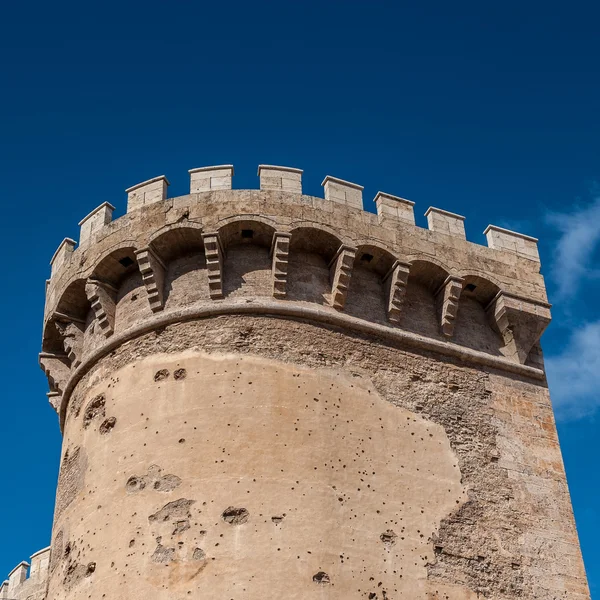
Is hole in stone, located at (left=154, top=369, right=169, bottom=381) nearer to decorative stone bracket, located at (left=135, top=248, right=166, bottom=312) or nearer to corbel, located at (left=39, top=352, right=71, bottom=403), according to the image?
decorative stone bracket, located at (left=135, top=248, right=166, bottom=312)

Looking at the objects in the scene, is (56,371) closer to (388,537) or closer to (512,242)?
(388,537)

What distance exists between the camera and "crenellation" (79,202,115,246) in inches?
517

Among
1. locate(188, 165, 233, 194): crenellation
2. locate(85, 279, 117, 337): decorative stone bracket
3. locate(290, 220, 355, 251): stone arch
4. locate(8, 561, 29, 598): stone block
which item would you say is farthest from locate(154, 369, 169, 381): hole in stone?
locate(8, 561, 29, 598): stone block

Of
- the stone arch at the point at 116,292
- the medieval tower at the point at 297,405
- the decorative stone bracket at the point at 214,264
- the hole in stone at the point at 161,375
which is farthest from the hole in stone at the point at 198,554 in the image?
the stone arch at the point at 116,292

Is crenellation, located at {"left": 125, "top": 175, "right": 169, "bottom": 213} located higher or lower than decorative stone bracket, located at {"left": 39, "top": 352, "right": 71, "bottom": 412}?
higher

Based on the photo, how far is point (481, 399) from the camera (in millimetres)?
12477

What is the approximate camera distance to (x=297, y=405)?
1120 cm

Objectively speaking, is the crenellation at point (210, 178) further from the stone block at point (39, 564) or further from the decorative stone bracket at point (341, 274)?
the stone block at point (39, 564)

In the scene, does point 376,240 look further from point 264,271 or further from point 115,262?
point 115,262

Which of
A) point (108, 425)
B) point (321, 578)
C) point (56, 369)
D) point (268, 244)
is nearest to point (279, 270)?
point (268, 244)

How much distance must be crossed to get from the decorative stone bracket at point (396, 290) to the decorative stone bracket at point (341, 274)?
57 centimetres

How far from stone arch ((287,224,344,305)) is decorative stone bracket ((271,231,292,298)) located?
0.13 meters

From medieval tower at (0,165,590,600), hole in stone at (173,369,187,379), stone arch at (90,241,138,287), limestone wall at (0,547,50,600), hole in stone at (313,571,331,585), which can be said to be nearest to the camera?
hole in stone at (313,571,331,585)

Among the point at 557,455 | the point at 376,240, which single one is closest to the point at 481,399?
the point at 557,455
